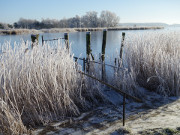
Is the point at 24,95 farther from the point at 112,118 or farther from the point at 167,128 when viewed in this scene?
the point at 167,128

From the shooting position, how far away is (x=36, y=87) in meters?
2.87

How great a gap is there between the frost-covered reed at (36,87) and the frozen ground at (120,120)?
224 mm

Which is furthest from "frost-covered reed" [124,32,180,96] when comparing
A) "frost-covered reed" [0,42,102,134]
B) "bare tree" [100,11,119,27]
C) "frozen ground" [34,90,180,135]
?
"bare tree" [100,11,119,27]

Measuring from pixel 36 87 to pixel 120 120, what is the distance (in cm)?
148

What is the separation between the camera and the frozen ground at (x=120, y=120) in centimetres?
258

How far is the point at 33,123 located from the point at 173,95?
308 cm

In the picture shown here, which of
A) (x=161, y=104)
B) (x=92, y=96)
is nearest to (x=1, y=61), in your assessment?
(x=92, y=96)

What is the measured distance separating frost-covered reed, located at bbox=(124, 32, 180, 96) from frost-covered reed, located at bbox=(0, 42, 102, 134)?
1623 mm

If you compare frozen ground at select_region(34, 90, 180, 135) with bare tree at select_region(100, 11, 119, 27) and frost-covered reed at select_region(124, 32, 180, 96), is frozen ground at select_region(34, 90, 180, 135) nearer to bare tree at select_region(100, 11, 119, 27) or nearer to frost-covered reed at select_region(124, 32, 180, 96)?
frost-covered reed at select_region(124, 32, 180, 96)

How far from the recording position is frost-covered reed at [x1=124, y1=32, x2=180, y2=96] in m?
3.99

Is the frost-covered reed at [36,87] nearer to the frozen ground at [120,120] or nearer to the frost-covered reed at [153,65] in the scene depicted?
the frozen ground at [120,120]

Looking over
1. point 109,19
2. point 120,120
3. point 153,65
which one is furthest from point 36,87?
point 109,19

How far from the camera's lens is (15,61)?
286 centimetres

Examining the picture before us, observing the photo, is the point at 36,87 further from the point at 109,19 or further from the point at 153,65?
the point at 109,19
